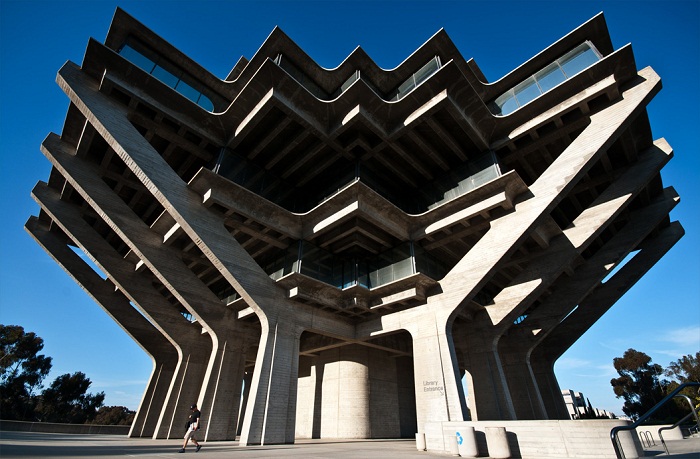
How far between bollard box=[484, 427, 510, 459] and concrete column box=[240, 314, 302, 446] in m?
8.71

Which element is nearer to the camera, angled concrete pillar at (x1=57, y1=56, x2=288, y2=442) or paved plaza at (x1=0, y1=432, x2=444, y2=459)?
paved plaza at (x1=0, y1=432, x2=444, y2=459)

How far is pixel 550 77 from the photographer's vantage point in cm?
1634

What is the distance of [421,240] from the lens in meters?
18.4

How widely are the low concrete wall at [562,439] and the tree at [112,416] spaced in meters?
65.0

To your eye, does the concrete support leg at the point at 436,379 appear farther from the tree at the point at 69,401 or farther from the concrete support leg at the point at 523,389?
the tree at the point at 69,401

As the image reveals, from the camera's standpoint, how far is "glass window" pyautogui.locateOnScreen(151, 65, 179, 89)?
→ 52.4 feet

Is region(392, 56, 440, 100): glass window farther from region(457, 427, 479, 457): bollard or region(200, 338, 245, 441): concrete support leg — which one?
region(200, 338, 245, 441): concrete support leg

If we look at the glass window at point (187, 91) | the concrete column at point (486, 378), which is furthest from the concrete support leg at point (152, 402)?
the concrete column at point (486, 378)

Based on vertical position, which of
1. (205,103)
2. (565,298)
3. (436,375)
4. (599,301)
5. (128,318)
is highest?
(205,103)

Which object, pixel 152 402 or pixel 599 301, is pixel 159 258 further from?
pixel 599 301

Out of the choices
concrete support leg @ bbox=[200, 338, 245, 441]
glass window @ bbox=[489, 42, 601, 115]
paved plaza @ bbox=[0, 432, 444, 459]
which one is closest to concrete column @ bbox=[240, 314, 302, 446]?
paved plaza @ bbox=[0, 432, 444, 459]

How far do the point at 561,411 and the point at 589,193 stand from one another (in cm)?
1543

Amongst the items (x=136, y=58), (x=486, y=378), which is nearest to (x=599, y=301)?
(x=486, y=378)

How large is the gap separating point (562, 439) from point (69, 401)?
7023cm
